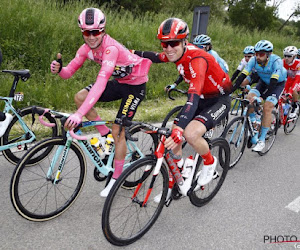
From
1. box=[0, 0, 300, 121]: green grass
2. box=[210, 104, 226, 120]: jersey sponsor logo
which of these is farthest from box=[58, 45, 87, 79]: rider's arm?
box=[0, 0, 300, 121]: green grass

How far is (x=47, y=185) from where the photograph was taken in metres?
3.60

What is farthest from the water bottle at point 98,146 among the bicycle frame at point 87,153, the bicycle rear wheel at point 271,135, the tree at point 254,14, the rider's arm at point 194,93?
the tree at point 254,14

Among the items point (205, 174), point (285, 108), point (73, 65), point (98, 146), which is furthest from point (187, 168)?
point (285, 108)

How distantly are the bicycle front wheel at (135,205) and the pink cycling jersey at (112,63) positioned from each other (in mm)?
870

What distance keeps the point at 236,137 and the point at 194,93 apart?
7.48 ft

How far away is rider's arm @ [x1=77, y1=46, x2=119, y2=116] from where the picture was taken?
9.31 feet

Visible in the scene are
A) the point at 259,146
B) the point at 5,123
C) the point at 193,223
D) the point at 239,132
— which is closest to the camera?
the point at 193,223

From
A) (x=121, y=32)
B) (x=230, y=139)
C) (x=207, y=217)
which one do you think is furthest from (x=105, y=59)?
(x=121, y=32)

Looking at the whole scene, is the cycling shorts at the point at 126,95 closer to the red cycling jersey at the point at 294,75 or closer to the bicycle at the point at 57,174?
the bicycle at the point at 57,174

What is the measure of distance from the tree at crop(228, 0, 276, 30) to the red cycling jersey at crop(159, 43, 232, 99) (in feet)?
117

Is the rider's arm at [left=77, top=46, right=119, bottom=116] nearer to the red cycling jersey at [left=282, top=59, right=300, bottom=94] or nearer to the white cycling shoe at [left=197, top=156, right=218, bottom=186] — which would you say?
the white cycling shoe at [left=197, top=156, right=218, bottom=186]

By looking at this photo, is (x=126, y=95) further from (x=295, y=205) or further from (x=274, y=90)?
(x=274, y=90)

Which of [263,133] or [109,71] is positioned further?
[263,133]

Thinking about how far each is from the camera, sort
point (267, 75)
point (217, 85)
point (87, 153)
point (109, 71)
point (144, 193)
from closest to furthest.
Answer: point (144, 193) → point (109, 71) → point (87, 153) → point (217, 85) → point (267, 75)
